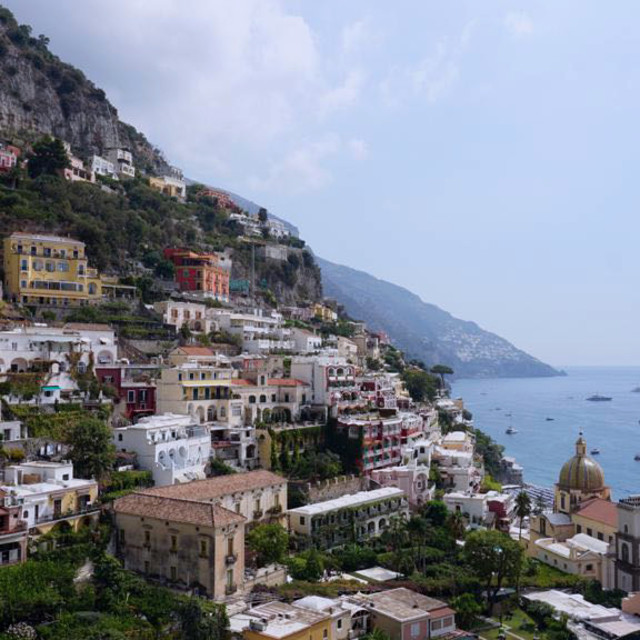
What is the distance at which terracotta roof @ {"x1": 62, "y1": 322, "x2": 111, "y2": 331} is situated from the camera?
51.8 metres

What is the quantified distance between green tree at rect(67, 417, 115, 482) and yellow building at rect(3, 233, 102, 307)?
20940 millimetres

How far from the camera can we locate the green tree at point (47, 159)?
7604cm

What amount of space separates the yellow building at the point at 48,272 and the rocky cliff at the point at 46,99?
29769mm

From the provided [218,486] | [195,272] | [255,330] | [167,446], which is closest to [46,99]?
[195,272]

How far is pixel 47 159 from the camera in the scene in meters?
76.3

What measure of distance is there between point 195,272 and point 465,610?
4473 cm

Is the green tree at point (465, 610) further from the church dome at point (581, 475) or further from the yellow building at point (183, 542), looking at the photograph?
the church dome at point (581, 475)

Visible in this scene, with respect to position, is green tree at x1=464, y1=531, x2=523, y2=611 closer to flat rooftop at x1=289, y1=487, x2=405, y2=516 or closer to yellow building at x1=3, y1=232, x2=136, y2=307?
flat rooftop at x1=289, y1=487, x2=405, y2=516

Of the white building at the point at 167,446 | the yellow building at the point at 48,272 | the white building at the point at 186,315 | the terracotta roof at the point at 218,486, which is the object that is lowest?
the terracotta roof at the point at 218,486

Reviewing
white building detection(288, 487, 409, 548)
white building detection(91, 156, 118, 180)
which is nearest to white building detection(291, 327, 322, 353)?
white building detection(288, 487, 409, 548)

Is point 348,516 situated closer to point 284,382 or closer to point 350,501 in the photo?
point 350,501

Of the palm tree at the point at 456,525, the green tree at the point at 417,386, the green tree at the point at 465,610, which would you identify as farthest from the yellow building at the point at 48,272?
the green tree at the point at 417,386

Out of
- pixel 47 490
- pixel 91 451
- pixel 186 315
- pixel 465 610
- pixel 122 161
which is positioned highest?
pixel 122 161

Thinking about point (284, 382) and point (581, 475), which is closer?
point (581, 475)
